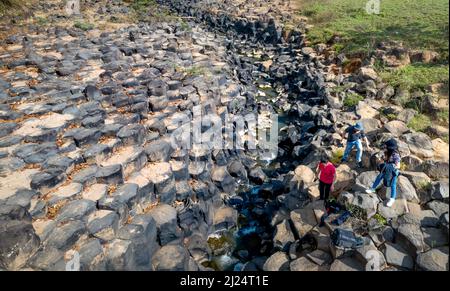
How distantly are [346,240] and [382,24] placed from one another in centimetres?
1864

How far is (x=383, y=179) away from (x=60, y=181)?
8259 millimetres

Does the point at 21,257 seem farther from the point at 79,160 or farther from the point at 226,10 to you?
the point at 226,10

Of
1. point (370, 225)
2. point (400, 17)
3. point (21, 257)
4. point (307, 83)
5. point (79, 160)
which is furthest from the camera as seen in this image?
point (400, 17)

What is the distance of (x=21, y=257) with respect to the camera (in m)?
7.21

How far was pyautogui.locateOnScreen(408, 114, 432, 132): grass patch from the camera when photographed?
1160 centimetres

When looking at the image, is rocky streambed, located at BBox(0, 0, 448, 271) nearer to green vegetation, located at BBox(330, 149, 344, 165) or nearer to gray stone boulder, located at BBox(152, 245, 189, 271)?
gray stone boulder, located at BBox(152, 245, 189, 271)

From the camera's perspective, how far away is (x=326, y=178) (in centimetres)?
911

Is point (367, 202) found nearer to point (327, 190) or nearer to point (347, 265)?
point (327, 190)

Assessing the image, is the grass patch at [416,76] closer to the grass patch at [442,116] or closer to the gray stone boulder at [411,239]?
the grass patch at [442,116]

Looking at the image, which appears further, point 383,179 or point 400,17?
point 400,17

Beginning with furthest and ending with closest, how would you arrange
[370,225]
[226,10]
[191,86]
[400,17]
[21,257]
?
[226,10]
[400,17]
[191,86]
[370,225]
[21,257]

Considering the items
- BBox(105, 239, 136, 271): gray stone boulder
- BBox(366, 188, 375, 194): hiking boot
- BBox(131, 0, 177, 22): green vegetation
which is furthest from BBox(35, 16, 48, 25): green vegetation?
BBox(366, 188, 375, 194): hiking boot

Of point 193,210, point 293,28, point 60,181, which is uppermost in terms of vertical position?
point 293,28

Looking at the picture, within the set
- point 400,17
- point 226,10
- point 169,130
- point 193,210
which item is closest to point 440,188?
point 193,210
